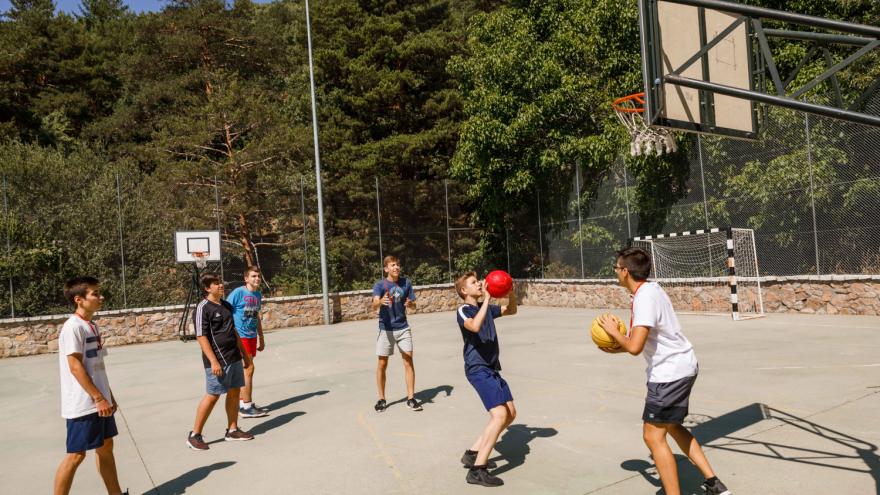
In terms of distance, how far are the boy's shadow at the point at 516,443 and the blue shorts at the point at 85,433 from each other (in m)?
3.09

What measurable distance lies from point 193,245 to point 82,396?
14.8 meters

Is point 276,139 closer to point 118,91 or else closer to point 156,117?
point 156,117

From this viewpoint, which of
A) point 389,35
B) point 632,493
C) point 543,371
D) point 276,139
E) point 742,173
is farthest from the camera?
point 389,35

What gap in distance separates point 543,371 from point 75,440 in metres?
6.73

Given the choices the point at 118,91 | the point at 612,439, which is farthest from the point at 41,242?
the point at 118,91

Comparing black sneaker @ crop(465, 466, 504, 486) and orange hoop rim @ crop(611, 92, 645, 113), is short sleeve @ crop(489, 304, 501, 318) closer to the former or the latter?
black sneaker @ crop(465, 466, 504, 486)

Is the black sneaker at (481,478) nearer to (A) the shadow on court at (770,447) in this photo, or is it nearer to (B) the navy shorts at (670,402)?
(A) the shadow on court at (770,447)

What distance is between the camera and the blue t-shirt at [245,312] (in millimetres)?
8289

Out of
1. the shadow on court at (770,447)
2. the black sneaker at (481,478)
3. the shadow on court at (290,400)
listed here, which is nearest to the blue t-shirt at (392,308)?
the shadow on court at (290,400)

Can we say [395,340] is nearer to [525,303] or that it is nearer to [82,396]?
[82,396]

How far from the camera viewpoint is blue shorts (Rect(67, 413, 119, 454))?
487 cm

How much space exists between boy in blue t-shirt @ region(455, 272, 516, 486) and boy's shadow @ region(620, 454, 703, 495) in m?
1.07

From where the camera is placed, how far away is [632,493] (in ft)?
16.0

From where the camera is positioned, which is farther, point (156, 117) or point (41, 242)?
point (156, 117)
